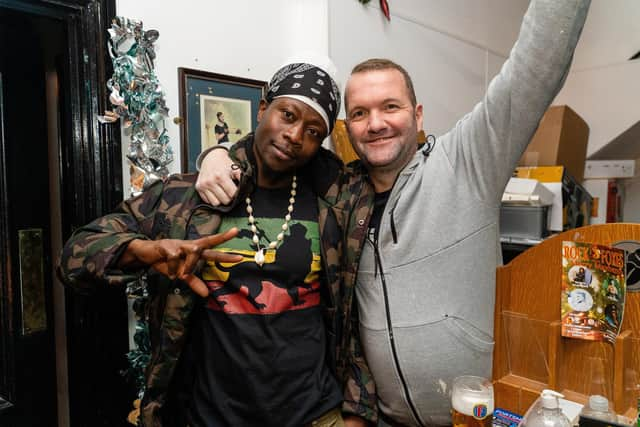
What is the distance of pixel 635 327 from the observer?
936 millimetres

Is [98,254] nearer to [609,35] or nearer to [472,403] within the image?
[472,403]

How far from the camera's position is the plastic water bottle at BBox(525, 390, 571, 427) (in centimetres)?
81

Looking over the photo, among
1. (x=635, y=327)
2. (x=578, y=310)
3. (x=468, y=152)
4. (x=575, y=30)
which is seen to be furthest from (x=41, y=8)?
(x=635, y=327)

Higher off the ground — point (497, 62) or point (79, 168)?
point (497, 62)

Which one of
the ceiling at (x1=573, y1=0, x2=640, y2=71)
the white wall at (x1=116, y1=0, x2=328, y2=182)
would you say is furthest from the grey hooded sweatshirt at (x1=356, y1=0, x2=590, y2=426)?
the ceiling at (x1=573, y1=0, x2=640, y2=71)

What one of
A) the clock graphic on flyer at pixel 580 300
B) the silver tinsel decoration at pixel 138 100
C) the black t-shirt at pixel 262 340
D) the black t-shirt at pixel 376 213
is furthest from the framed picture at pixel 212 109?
the clock graphic on flyer at pixel 580 300

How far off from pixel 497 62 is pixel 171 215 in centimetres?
309

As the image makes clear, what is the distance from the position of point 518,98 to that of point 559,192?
1.76 meters

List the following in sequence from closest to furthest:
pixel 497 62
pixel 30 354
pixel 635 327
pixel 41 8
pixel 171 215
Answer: pixel 635 327 < pixel 171 215 < pixel 41 8 < pixel 30 354 < pixel 497 62

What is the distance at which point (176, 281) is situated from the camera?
1078mm

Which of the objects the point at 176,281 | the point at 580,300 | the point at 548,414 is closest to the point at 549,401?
the point at 548,414

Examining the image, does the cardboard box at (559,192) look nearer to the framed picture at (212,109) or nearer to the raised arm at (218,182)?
the framed picture at (212,109)

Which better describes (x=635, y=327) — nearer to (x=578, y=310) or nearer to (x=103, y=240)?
(x=578, y=310)

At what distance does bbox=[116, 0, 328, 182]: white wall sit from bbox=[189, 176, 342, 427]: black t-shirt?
0.68 metres
